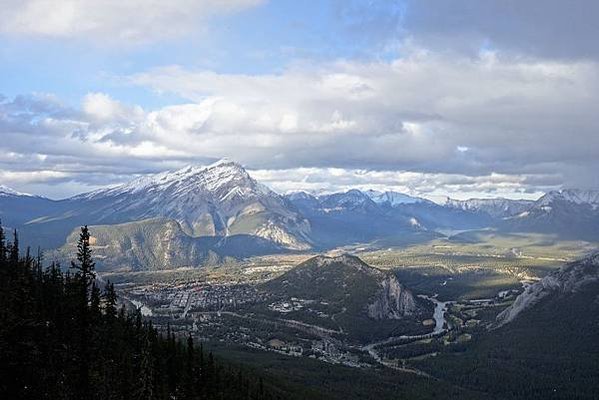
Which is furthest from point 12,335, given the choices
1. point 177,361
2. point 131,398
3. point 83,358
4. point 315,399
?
point 315,399

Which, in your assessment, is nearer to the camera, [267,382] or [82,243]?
[82,243]

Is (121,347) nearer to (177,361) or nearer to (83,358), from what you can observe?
(177,361)

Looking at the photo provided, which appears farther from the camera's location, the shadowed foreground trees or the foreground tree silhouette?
the foreground tree silhouette

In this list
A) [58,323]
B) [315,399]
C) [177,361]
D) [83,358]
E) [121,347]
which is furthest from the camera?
[315,399]

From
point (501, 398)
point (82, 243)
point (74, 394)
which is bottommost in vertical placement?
point (501, 398)

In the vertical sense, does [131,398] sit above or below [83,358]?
below

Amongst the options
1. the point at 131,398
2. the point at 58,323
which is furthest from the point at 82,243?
the point at 58,323

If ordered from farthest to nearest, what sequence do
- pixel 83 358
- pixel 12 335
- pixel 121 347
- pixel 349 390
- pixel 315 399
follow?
pixel 349 390 → pixel 315 399 → pixel 121 347 → pixel 83 358 → pixel 12 335

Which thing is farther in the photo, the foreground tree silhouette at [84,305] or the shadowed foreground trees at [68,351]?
the foreground tree silhouette at [84,305]

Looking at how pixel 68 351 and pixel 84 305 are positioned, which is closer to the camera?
pixel 84 305

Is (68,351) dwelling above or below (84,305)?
below
